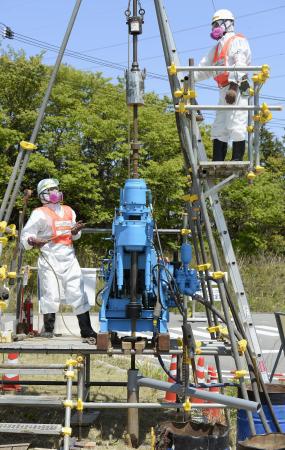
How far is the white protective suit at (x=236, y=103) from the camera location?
21.4ft

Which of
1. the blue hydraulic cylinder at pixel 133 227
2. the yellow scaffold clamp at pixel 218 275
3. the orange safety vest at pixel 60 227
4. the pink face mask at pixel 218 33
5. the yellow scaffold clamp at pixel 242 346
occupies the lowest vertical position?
the yellow scaffold clamp at pixel 242 346

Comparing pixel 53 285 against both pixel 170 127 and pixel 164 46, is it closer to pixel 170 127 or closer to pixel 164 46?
pixel 164 46

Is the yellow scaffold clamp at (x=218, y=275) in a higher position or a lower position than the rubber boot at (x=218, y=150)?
lower

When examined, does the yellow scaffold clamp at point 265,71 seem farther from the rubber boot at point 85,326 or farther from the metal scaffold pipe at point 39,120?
the rubber boot at point 85,326

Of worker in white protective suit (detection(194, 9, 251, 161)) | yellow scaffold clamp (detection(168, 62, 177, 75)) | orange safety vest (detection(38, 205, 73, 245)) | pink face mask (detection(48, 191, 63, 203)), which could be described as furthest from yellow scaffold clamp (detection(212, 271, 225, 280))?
pink face mask (detection(48, 191, 63, 203))

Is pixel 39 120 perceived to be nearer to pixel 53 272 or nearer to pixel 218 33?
pixel 53 272

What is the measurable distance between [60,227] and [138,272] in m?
1.22

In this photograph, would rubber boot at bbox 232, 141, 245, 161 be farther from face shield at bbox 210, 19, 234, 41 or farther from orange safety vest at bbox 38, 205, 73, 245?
orange safety vest at bbox 38, 205, 73, 245

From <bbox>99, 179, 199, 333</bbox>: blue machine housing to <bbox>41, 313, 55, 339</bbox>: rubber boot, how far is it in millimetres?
1020

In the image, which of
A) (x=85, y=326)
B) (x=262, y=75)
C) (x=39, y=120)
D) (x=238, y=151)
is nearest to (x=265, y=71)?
(x=262, y=75)

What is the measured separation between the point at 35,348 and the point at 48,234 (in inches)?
57.9

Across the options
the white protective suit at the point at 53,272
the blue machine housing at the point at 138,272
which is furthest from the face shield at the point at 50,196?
the blue machine housing at the point at 138,272

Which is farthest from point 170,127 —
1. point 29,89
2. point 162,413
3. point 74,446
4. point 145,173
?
point 74,446

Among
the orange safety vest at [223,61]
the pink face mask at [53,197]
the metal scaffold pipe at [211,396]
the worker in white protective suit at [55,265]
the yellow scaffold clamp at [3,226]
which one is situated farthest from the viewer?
the pink face mask at [53,197]
